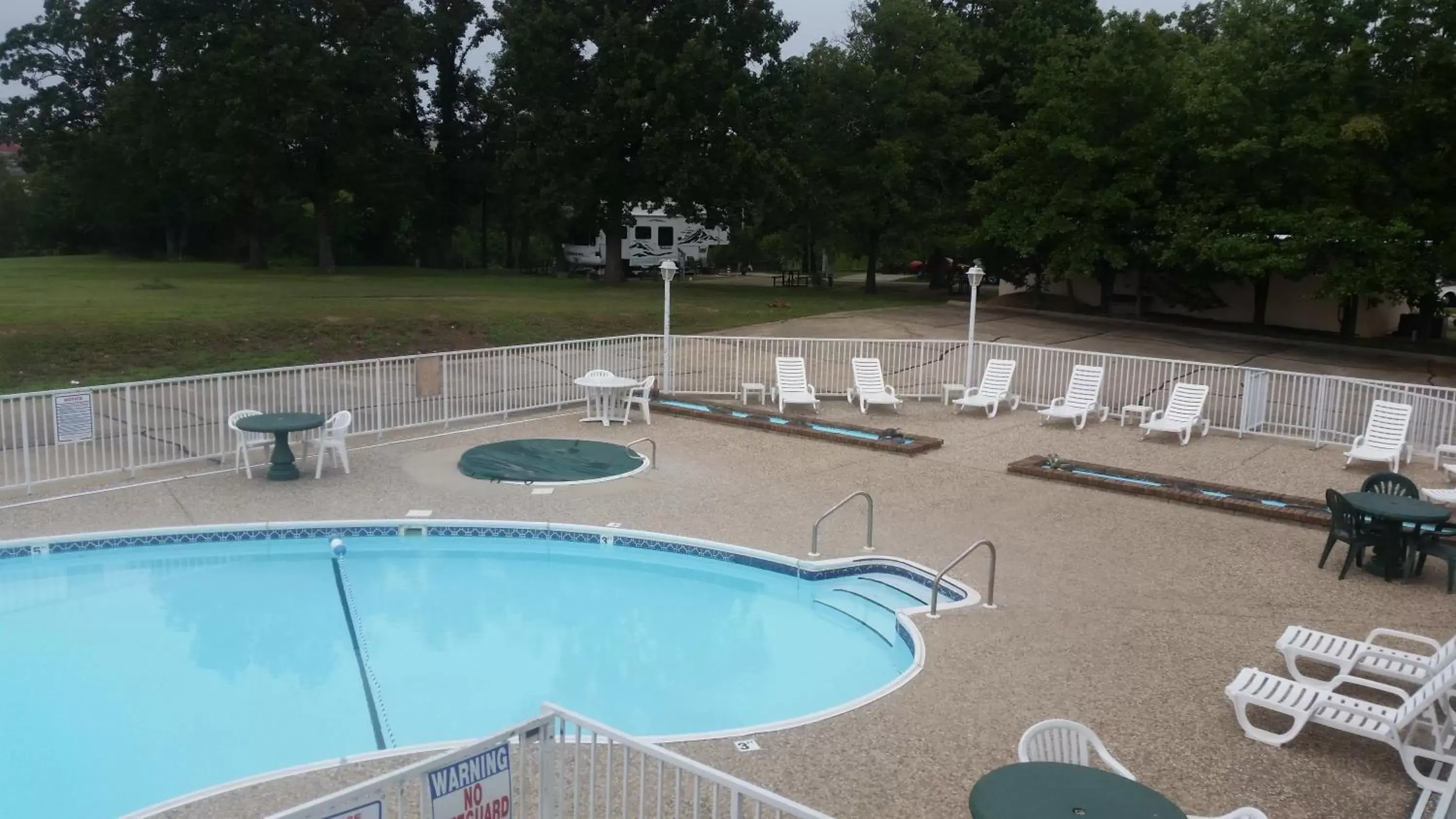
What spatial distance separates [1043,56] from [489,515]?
2950 cm

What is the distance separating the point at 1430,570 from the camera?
32.3ft

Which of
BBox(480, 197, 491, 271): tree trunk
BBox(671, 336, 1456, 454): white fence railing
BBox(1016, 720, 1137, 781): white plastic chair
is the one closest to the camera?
BBox(1016, 720, 1137, 781): white plastic chair

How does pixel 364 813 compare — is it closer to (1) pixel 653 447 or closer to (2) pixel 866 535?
(2) pixel 866 535

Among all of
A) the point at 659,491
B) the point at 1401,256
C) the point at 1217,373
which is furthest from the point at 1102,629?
the point at 1401,256

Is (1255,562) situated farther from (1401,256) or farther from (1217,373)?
(1401,256)

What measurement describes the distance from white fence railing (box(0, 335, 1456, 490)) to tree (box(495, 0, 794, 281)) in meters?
→ 14.7

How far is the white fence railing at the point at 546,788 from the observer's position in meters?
3.54

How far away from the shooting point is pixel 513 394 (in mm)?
16828

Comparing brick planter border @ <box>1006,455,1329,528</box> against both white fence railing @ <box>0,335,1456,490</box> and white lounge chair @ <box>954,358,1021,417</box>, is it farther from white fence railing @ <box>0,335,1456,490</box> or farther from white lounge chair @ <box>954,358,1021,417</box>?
white fence railing @ <box>0,335,1456,490</box>

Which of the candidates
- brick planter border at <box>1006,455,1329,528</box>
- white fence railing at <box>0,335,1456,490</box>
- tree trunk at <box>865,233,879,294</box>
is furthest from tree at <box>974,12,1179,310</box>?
brick planter border at <box>1006,455,1329,528</box>

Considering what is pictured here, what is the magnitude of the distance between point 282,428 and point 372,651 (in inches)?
174

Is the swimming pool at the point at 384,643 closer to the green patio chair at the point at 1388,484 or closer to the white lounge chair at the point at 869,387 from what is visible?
the green patio chair at the point at 1388,484

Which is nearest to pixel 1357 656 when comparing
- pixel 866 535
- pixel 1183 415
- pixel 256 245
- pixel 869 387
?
pixel 866 535

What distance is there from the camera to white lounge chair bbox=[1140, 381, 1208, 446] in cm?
1531
